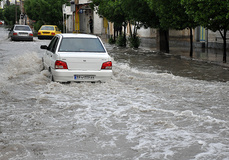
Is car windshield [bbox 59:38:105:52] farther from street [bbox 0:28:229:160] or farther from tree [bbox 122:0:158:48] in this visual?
tree [bbox 122:0:158:48]

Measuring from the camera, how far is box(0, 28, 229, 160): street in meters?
5.70

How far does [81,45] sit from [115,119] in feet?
15.1

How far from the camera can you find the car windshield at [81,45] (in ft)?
38.6

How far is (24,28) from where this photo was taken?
131 ft

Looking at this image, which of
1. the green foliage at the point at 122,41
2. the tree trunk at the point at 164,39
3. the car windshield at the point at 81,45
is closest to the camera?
the car windshield at the point at 81,45

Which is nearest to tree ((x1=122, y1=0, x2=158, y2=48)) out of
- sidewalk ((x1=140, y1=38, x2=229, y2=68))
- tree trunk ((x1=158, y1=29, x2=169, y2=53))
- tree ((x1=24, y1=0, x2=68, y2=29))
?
tree trunk ((x1=158, y1=29, x2=169, y2=53))

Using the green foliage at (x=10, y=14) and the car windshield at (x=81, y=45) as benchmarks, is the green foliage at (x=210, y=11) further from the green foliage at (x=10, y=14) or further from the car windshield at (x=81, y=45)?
the green foliage at (x=10, y=14)

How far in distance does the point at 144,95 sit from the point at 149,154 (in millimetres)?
4792

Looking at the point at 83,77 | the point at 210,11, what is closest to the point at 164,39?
the point at 210,11

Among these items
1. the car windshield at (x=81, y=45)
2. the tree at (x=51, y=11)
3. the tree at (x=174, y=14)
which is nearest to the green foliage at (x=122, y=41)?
the tree at (x=174, y=14)

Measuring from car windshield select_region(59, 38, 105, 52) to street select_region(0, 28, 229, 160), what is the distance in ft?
3.28

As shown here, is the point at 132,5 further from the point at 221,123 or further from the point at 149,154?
the point at 149,154

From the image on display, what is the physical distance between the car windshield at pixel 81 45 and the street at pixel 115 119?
100cm

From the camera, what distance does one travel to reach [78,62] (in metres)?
11.3
